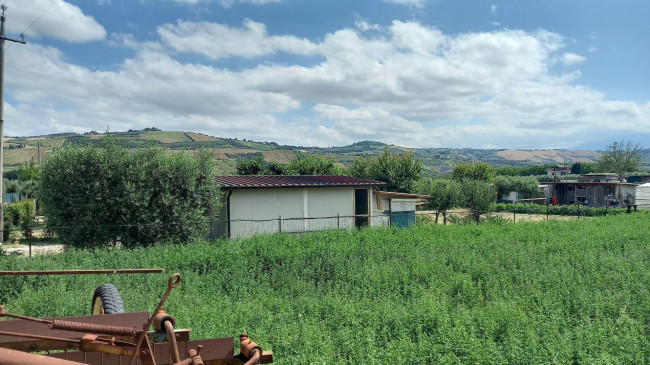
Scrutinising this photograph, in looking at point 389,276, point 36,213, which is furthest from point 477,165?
point 389,276

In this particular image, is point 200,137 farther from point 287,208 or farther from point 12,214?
point 287,208

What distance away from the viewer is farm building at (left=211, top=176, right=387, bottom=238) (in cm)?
2120

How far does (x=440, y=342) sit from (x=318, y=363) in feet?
7.41

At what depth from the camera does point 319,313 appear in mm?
8898

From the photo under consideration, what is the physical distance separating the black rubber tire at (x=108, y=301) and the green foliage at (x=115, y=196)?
12196mm

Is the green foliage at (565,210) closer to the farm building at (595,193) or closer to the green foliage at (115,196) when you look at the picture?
the farm building at (595,193)

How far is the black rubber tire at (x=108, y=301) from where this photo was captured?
477cm

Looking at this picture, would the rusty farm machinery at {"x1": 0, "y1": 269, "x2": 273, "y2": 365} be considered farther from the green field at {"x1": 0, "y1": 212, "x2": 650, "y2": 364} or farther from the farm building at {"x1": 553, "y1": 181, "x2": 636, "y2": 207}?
the farm building at {"x1": 553, "y1": 181, "x2": 636, "y2": 207}

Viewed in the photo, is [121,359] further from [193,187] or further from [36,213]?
[36,213]

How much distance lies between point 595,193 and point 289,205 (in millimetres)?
40770

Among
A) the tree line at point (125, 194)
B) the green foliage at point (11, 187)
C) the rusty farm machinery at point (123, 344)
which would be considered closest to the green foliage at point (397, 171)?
the tree line at point (125, 194)

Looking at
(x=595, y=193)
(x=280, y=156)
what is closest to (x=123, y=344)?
(x=595, y=193)

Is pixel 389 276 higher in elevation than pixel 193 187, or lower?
lower

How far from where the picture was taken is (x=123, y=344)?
2.54 m
